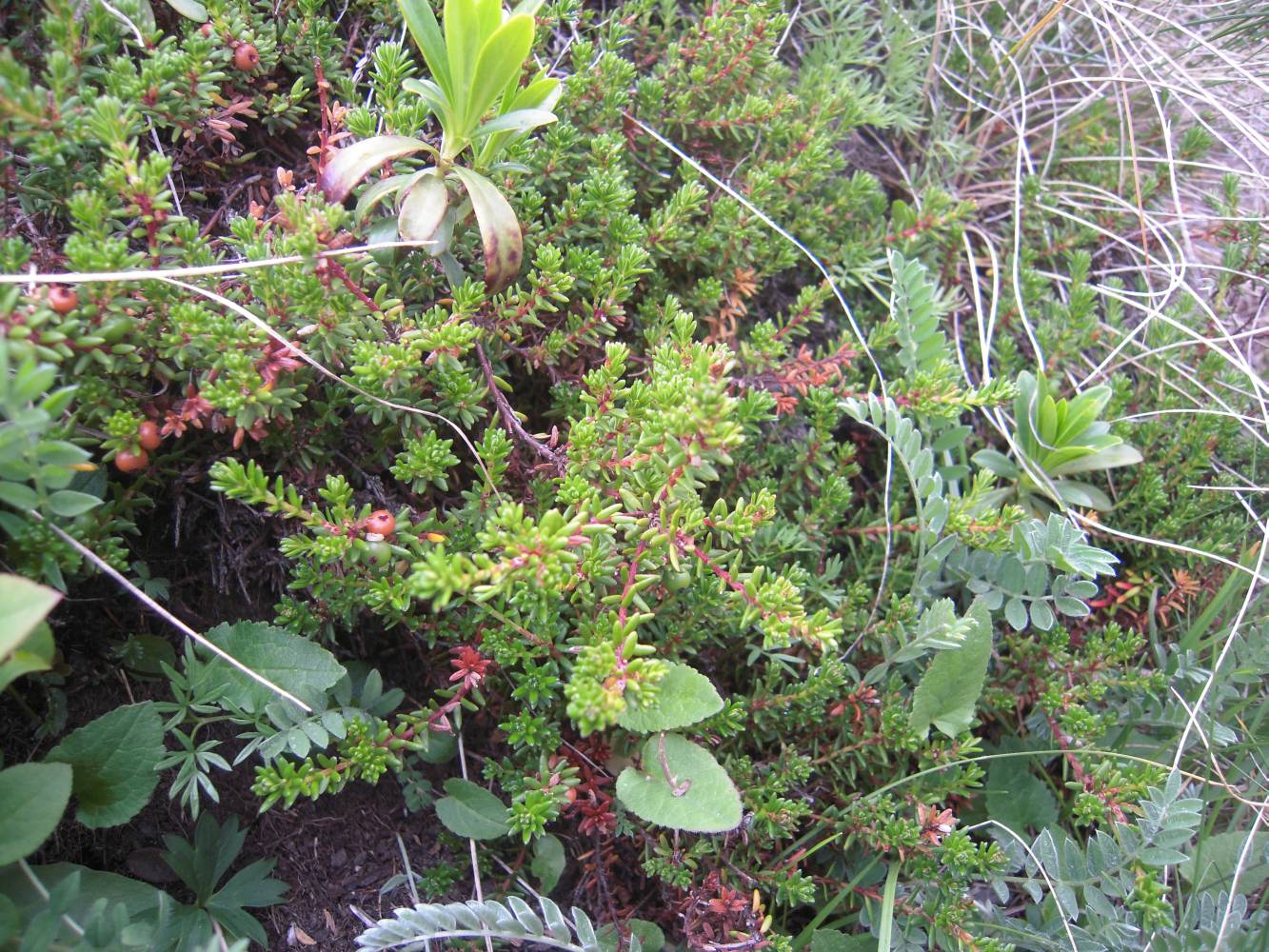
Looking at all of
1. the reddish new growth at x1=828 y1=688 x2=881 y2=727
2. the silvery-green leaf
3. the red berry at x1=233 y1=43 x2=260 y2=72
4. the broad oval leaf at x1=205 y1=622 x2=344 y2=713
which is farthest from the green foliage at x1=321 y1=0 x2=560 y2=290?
the silvery-green leaf

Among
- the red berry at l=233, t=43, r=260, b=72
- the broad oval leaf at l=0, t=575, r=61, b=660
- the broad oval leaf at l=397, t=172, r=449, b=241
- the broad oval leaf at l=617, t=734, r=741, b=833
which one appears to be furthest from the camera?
the red berry at l=233, t=43, r=260, b=72

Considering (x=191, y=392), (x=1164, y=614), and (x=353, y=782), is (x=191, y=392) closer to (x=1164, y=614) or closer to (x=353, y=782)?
(x=353, y=782)

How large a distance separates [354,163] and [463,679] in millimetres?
1251

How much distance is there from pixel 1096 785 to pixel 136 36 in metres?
3.22

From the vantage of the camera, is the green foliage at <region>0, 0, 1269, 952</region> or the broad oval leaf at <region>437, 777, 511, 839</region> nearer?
the green foliage at <region>0, 0, 1269, 952</region>

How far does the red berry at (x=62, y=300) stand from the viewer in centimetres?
172

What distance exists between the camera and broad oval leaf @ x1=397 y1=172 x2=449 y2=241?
2045 mm

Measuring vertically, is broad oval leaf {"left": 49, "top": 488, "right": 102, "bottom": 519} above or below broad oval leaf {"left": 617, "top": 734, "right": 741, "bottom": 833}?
above

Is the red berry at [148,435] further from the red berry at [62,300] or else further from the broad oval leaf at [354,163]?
the broad oval leaf at [354,163]

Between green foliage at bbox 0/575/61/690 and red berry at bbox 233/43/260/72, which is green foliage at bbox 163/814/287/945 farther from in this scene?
red berry at bbox 233/43/260/72

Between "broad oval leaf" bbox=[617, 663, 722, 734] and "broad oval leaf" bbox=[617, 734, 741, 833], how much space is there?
0.09 metres

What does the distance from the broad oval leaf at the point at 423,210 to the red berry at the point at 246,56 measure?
2.11 ft

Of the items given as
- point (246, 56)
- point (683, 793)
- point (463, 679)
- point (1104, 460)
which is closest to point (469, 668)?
point (463, 679)

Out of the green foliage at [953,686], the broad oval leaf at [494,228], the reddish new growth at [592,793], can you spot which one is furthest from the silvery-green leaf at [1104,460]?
the broad oval leaf at [494,228]
